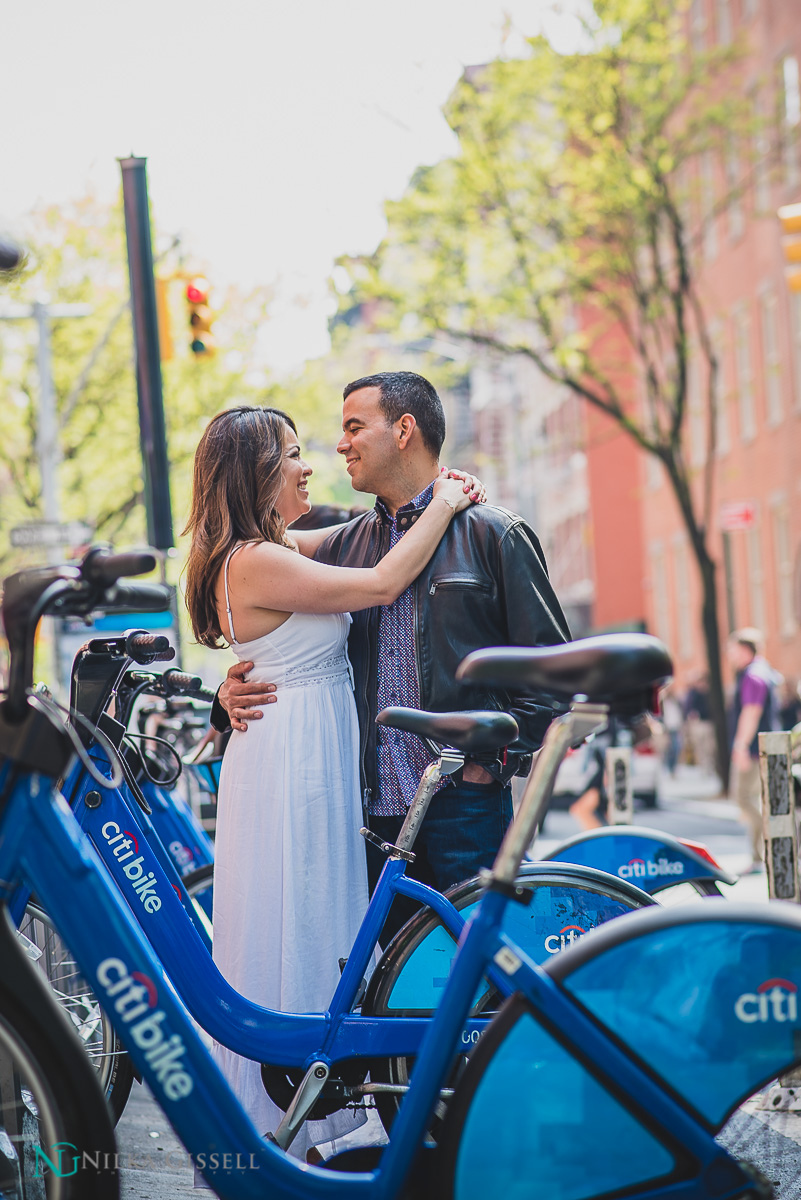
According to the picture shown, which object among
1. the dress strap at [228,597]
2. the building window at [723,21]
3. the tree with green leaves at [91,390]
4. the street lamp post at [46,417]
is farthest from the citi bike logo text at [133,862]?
the building window at [723,21]

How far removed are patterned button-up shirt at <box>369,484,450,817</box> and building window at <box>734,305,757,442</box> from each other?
26.7 m

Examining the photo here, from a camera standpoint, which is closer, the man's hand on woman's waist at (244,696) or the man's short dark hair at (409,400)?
the man's hand on woman's waist at (244,696)

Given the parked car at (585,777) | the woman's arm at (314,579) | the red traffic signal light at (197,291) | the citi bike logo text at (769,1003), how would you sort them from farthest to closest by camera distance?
1. the parked car at (585,777)
2. the red traffic signal light at (197,291)
3. the woman's arm at (314,579)
4. the citi bike logo text at (769,1003)

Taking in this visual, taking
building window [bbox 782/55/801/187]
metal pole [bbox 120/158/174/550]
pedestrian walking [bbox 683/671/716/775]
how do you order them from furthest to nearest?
1. pedestrian walking [bbox 683/671/716/775]
2. building window [bbox 782/55/801/187]
3. metal pole [bbox 120/158/174/550]

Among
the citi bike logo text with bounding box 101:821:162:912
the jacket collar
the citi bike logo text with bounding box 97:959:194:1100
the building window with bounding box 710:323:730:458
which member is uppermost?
the building window with bounding box 710:323:730:458

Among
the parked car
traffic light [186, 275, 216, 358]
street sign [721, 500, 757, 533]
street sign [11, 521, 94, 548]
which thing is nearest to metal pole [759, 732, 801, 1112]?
the parked car

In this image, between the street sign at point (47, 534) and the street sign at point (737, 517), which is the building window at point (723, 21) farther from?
the street sign at point (47, 534)

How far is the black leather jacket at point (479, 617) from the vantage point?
13.4 feet

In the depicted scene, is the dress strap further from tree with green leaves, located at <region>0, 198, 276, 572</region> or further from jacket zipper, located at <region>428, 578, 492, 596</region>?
tree with green leaves, located at <region>0, 198, 276, 572</region>

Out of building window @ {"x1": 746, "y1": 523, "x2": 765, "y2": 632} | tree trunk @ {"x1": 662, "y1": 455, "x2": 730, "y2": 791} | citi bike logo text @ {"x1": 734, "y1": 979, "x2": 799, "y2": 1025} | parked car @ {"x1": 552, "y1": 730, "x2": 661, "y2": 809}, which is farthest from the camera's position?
building window @ {"x1": 746, "y1": 523, "x2": 765, "y2": 632}

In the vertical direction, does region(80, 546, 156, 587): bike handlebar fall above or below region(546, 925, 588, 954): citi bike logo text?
above

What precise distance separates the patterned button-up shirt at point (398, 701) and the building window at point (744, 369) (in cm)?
2669

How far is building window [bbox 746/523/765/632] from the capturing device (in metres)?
30.8

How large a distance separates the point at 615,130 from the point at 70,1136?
20.4 meters
